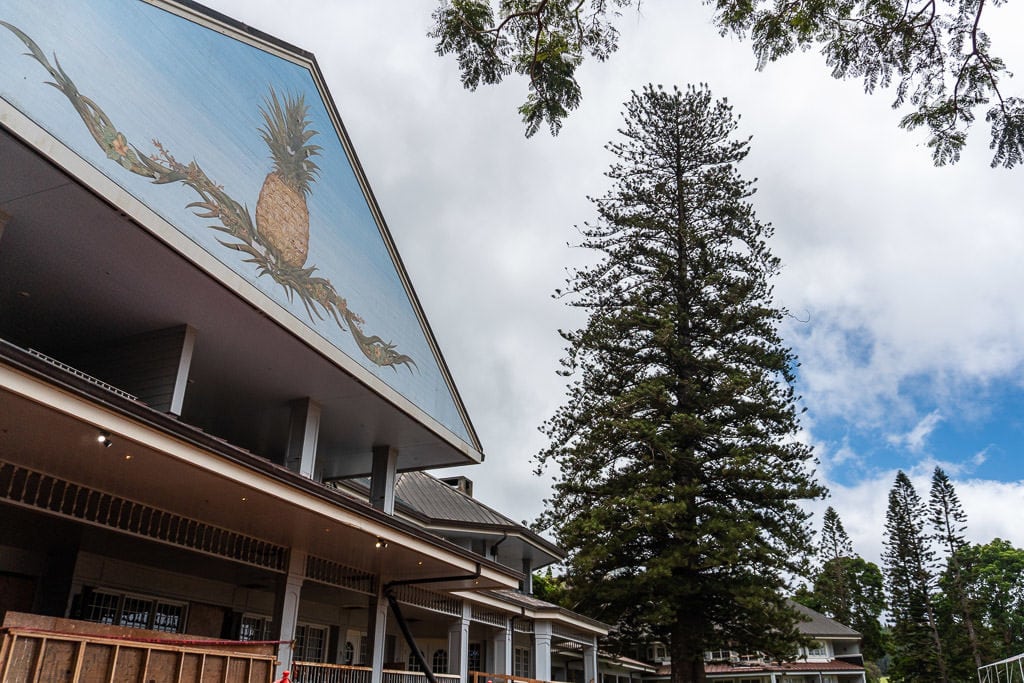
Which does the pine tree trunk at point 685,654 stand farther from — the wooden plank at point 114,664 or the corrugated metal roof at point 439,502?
the wooden plank at point 114,664

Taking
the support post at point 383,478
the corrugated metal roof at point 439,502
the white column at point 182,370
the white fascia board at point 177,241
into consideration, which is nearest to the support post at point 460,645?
the support post at point 383,478

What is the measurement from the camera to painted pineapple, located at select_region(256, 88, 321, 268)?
11461 millimetres

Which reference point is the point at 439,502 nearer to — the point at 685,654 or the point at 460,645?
the point at 460,645

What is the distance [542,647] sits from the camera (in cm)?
1981

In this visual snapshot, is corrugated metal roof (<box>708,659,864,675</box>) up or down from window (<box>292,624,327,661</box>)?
down

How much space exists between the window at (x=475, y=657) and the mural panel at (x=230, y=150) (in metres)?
9.97

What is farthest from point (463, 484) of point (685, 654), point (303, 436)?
point (303, 436)

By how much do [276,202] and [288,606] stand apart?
6435 mm

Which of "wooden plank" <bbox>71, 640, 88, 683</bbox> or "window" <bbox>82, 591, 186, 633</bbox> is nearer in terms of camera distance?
"wooden plank" <bbox>71, 640, 88, 683</bbox>

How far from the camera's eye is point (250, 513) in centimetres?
934

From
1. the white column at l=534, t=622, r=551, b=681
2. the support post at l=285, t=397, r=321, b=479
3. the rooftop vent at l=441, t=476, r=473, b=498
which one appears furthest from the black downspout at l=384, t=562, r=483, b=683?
the rooftop vent at l=441, t=476, r=473, b=498

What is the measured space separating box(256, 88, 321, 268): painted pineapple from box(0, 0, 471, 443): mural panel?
27 mm

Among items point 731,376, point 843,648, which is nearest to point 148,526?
point 731,376

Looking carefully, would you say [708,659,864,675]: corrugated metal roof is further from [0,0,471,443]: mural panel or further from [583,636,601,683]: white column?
[0,0,471,443]: mural panel
